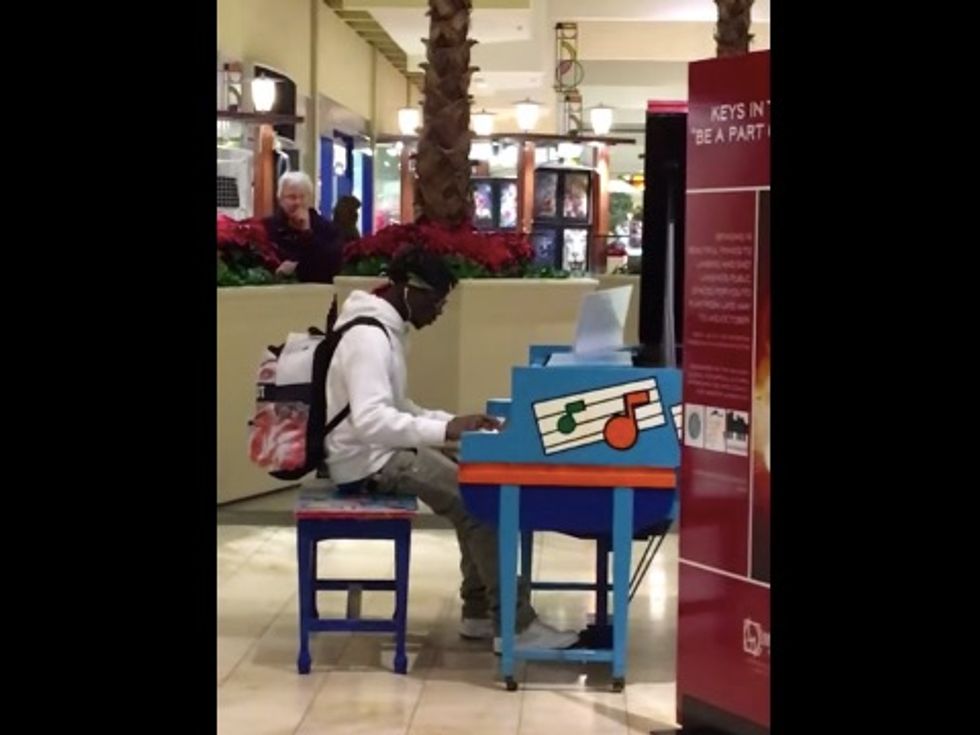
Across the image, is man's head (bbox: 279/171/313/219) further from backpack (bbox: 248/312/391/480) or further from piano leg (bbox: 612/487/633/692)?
piano leg (bbox: 612/487/633/692)

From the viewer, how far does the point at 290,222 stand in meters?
9.60

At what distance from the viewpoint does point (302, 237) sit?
958cm

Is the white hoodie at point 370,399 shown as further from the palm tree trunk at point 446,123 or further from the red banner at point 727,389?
the palm tree trunk at point 446,123

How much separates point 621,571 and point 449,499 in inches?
26.8

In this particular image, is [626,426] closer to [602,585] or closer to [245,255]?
[602,585]

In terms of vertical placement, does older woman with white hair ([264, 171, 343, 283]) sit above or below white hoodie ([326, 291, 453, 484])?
above

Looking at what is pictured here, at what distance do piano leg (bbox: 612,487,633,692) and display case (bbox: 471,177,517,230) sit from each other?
15314 millimetres

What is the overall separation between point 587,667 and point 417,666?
590 millimetres

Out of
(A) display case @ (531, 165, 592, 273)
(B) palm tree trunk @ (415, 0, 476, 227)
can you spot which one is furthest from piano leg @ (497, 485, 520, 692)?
(A) display case @ (531, 165, 592, 273)

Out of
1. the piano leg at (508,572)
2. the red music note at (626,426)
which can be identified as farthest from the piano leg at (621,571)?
the piano leg at (508,572)

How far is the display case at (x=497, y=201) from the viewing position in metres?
20.3

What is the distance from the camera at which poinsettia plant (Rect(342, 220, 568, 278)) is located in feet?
31.3
